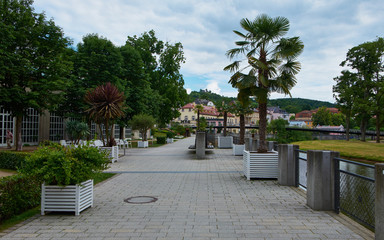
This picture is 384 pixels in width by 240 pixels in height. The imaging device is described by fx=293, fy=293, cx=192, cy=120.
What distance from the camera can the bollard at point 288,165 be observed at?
8539 mm

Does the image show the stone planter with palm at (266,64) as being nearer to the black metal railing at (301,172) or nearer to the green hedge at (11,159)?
the black metal railing at (301,172)

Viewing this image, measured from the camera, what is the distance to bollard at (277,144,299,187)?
8539 millimetres

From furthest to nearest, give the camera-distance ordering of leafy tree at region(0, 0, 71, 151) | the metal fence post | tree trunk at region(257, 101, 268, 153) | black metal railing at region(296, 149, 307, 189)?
leafy tree at region(0, 0, 71, 151) → tree trunk at region(257, 101, 268, 153) → black metal railing at region(296, 149, 307, 189) → the metal fence post

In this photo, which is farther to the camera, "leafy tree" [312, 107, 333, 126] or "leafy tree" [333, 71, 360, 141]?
"leafy tree" [312, 107, 333, 126]

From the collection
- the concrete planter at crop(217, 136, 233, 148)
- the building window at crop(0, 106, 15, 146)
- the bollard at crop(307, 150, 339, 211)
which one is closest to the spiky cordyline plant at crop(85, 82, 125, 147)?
the building window at crop(0, 106, 15, 146)

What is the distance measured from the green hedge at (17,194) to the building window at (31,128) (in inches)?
817

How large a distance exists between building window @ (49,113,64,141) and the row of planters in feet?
77.4

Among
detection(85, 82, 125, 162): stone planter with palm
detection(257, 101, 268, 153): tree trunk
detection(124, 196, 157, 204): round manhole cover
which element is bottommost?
detection(124, 196, 157, 204): round manhole cover

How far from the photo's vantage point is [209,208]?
6.09m

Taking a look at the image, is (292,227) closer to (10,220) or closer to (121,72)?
(10,220)

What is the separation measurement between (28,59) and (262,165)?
14422mm

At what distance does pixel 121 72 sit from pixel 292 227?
2355cm

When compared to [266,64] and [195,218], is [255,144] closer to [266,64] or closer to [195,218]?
[266,64]

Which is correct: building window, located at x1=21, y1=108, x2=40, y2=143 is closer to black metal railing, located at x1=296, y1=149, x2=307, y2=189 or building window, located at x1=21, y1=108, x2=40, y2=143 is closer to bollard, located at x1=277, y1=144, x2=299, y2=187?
black metal railing, located at x1=296, y1=149, x2=307, y2=189
